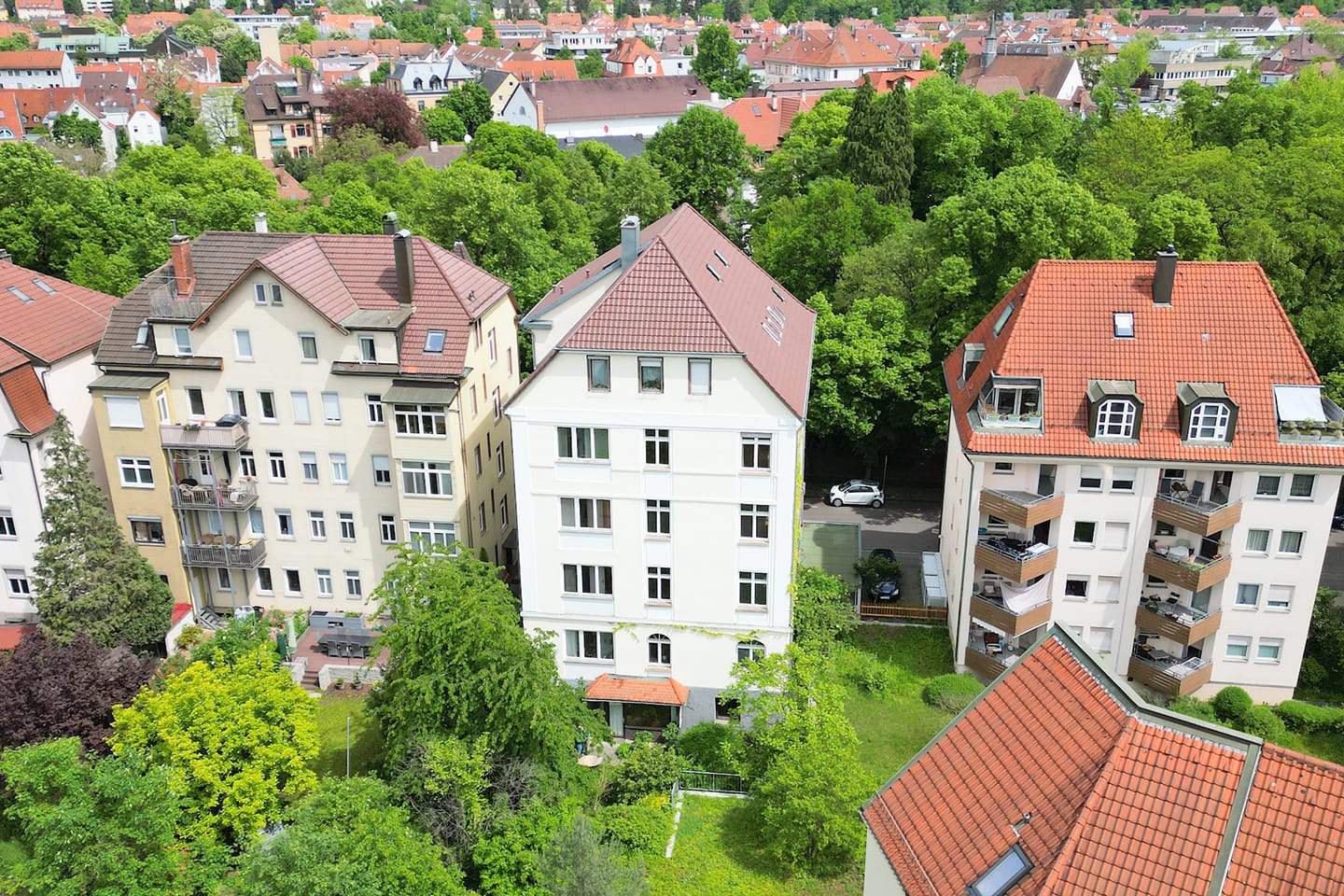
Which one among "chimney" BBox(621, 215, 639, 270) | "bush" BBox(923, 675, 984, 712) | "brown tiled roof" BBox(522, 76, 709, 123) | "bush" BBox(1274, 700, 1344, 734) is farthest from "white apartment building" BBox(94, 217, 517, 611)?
"brown tiled roof" BBox(522, 76, 709, 123)

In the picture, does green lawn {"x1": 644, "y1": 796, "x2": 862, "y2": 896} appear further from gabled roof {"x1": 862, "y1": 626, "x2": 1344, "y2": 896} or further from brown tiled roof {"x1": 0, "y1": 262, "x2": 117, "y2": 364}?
brown tiled roof {"x1": 0, "y1": 262, "x2": 117, "y2": 364}

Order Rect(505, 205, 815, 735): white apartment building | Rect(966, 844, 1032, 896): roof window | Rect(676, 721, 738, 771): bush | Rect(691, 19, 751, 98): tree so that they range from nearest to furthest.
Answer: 1. Rect(966, 844, 1032, 896): roof window
2. Rect(505, 205, 815, 735): white apartment building
3. Rect(676, 721, 738, 771): bush
4. Rect(691, 19, 751, 98): tree

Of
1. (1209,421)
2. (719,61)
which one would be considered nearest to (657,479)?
(1209,421)

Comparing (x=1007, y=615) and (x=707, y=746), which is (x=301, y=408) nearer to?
(x=707, y=746)

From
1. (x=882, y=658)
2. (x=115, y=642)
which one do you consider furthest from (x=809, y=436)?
(x=115, y=642)

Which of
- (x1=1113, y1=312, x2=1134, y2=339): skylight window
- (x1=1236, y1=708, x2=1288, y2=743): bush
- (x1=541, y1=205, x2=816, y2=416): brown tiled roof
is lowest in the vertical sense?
(x1=1236, y1=708, x2=1288, y2=743): bush
